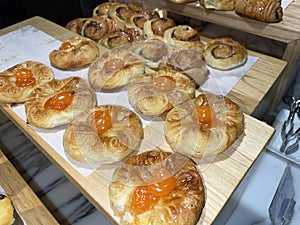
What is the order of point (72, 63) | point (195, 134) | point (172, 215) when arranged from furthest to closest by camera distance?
point (72, 63) < point (195, 134) < point (172, 215)

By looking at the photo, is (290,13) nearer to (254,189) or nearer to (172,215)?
(254,189)

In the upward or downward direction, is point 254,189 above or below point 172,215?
below

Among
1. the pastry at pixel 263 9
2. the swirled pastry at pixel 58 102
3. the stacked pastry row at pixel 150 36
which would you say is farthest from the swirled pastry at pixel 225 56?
the swirled pastry at pixel 58 102

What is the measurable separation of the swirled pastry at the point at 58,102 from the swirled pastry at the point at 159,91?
132 millimetres

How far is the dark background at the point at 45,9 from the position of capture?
1.49 m

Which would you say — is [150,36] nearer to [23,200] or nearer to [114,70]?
[114,70]

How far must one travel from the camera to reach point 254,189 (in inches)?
37.5

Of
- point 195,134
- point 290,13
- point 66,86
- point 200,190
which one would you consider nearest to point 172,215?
point 200,190

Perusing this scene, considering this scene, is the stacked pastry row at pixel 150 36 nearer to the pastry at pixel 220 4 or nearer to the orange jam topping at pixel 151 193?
the pastry at pixel 220 4

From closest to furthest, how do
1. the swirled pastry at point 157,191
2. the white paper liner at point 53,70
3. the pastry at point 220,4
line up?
the swirled pastry at point 157,191 → the white paper liner at point 53,70 → the pastry at point 220,4

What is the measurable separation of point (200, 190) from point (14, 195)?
0.49 meters

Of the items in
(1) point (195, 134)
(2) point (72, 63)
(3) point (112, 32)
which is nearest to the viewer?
(1) point (195, 134)

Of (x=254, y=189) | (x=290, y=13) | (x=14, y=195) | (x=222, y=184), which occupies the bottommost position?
(x=254, y=189)

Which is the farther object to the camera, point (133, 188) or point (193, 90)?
point (193, 90)
